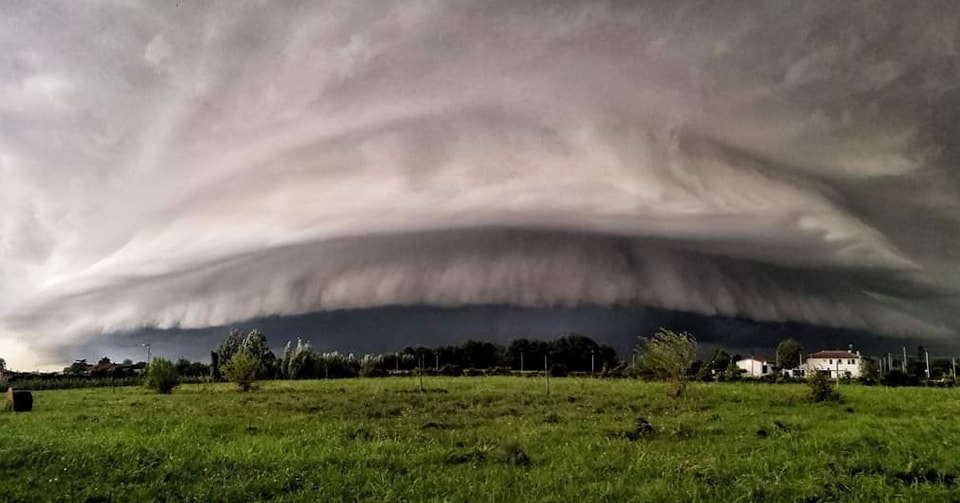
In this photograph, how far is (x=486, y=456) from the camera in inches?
773

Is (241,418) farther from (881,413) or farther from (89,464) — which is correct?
(881,413)

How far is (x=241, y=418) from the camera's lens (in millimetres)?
30797

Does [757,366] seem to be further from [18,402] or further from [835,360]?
[18,402]

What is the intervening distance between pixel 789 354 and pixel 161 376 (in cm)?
10777

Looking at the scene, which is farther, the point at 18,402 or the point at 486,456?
the point at 18,402

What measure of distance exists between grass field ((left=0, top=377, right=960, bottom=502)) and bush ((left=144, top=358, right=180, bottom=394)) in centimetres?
2801

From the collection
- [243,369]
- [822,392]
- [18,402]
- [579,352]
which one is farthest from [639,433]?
[579,352]

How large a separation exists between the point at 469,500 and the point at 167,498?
256 inches

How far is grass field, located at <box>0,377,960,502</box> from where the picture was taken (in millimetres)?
16078

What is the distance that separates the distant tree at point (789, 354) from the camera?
13012 centimetres

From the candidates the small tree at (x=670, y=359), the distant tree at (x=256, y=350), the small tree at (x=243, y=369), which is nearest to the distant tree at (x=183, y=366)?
the distant tree at (x=256, y=350)

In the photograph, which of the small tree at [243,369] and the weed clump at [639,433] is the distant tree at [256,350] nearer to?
the small tree at [243,369]

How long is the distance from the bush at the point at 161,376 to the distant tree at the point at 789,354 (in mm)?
102167

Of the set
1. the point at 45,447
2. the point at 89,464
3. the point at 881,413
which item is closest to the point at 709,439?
the point at 881,413
